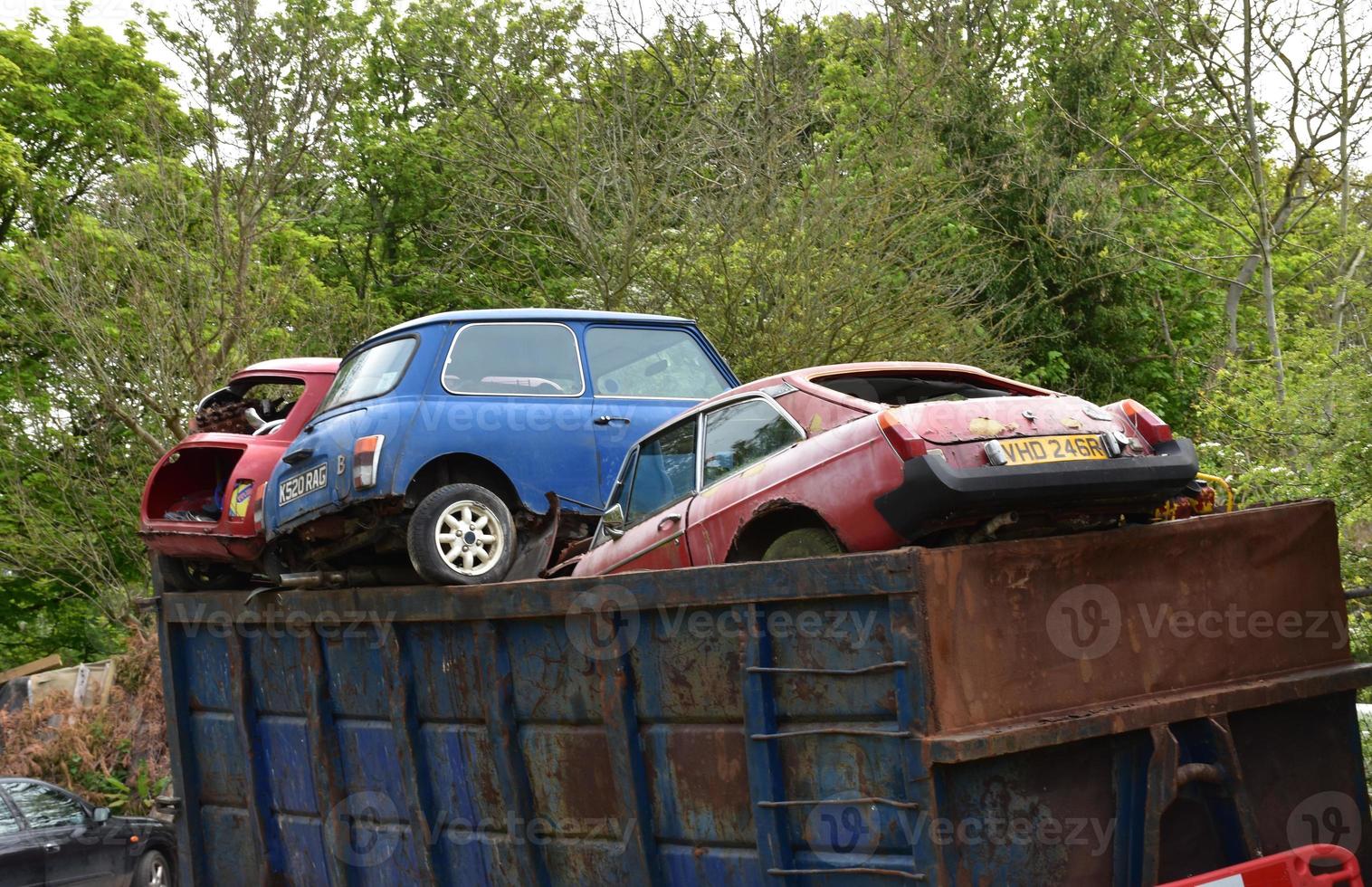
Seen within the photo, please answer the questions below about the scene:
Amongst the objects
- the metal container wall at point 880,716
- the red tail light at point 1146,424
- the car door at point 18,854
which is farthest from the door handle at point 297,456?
the car door at point 18,854

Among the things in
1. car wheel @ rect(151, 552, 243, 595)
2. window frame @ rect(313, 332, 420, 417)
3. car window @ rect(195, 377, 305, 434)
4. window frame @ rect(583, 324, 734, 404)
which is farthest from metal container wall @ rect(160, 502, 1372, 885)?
car window @ rect(195, 377, 305, 434)

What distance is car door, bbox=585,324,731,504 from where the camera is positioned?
6746 millimetres

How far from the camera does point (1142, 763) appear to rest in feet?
12.5

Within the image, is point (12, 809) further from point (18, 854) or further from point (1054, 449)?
point (1054, 449)

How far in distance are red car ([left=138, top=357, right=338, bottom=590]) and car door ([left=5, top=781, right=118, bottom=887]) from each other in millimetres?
4432

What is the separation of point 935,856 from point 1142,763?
30.4 inches

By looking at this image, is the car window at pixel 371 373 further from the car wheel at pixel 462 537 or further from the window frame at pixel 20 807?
the window frame at pixel 20 807

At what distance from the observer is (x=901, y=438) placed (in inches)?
168

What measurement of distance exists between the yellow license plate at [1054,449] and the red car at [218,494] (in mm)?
4064

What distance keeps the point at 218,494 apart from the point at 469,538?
209 cm

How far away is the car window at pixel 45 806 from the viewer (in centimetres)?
1077

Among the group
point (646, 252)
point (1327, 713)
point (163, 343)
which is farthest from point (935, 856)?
point (163, 343)

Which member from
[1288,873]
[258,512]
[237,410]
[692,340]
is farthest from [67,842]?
[1288,873]

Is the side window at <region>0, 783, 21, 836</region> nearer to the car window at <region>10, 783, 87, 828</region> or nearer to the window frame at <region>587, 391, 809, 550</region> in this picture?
the car window at <region>10, 783, 87, 828</region>
